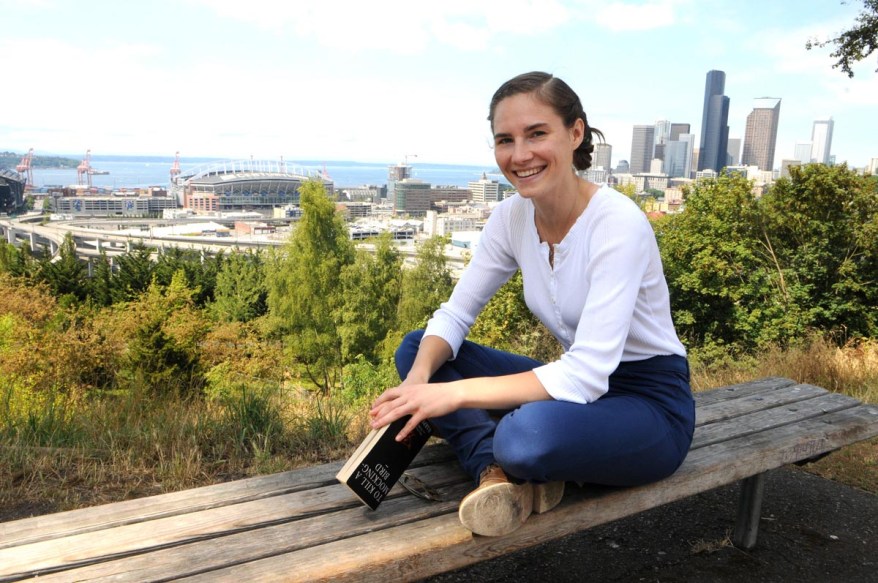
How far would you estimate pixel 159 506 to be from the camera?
4.63ft

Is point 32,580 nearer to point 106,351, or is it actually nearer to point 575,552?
point 575,552

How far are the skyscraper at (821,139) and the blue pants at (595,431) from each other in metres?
47.2

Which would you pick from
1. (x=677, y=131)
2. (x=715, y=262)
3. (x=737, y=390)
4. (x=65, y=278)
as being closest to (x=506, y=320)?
(x=715, y=262)

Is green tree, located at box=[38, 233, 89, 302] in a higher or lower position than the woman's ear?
lower

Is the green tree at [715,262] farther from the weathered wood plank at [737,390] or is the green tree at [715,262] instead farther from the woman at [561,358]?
the woman at [561,358]

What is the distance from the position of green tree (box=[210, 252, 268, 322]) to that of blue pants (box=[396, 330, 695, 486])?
27007 mm

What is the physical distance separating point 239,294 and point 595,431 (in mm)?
28383

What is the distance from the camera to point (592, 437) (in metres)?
1.36

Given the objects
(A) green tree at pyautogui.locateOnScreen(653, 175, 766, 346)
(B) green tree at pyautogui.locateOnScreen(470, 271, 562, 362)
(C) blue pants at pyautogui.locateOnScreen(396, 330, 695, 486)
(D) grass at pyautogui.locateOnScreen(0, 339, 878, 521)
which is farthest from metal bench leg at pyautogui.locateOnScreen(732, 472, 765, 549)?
(B) green tree at pyautogui.locateOnScreen(470, 271, 562, 362)

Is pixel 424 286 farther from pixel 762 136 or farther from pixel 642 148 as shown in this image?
pixel 642 148

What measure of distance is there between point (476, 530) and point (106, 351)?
1603 centimetres

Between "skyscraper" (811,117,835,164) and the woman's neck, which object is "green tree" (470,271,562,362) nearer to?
the woman's neck

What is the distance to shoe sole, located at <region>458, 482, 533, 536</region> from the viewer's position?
129 cm

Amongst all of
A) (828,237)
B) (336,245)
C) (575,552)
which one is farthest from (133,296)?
(575,552)
